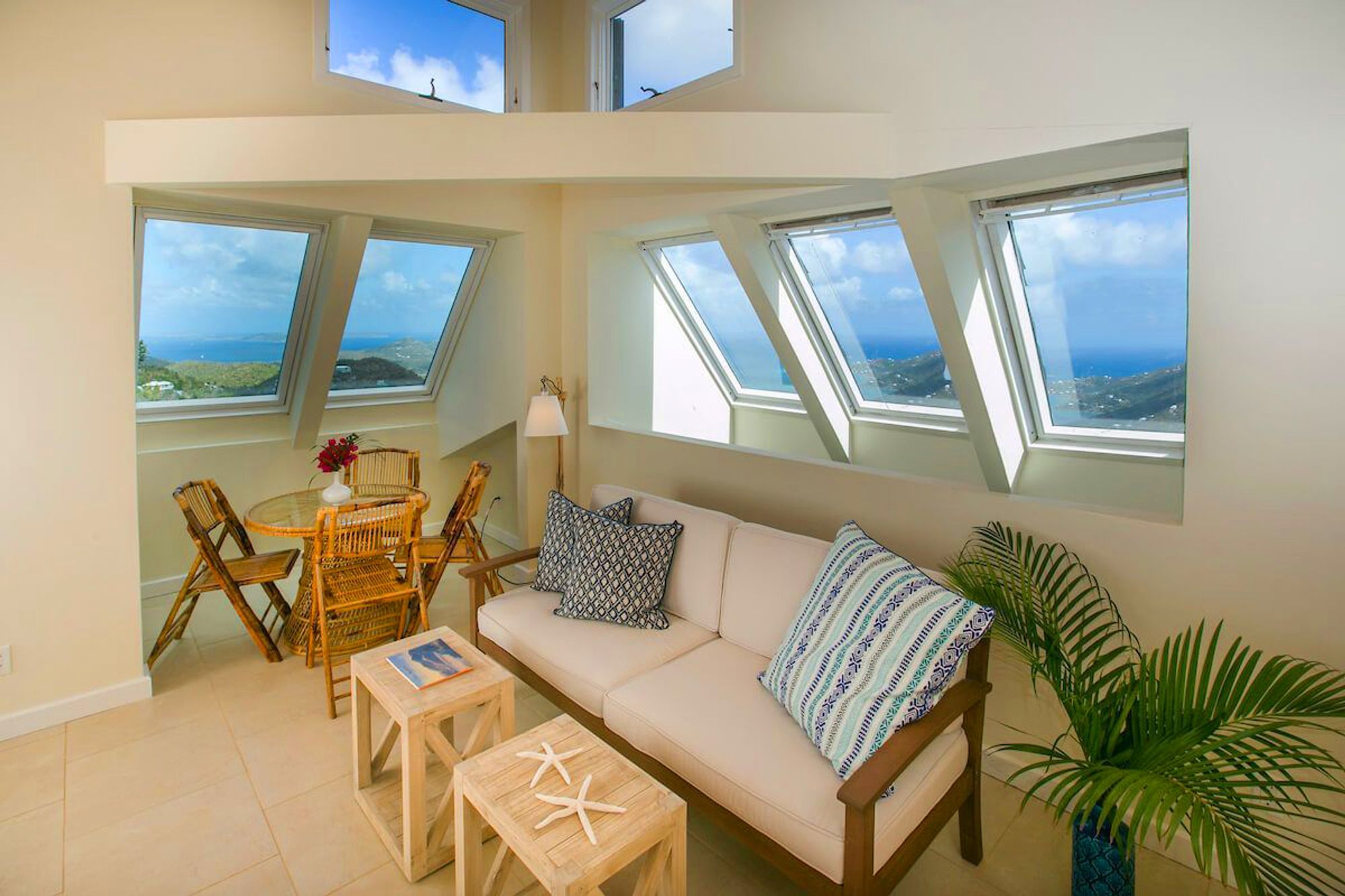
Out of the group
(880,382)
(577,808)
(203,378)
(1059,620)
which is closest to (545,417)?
(880,382)

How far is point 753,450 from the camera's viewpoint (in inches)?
142

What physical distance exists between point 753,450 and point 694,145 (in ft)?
4.96

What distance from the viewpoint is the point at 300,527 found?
3.41 meters

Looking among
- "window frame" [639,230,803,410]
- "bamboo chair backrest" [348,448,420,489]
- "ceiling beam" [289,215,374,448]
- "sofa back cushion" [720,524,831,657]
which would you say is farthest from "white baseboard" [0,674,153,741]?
"window frame" [639,230,803,410]

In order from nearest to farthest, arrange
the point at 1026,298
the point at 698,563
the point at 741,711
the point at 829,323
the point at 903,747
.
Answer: the point at 903,747
the point at 741,711
the point at 698,563
the point at 1026,298
the point at 829,323

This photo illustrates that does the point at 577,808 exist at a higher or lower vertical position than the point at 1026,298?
lower

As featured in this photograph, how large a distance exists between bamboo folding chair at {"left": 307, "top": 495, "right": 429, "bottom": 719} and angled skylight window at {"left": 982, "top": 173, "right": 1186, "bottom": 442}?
2.92 m

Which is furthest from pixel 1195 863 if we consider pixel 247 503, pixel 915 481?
pixel 247 503

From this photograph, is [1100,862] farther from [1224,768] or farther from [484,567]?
[484,567]

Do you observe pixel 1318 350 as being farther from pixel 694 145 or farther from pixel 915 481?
pixel 694 145

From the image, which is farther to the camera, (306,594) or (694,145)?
(306,594)

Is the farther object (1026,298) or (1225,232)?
(1026,298)

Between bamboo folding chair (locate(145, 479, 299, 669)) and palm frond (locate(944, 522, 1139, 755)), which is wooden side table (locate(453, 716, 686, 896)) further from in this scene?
bamboo folding chair (locate(145, 479, 299, 669))

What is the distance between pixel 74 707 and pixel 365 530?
4.51 ft
